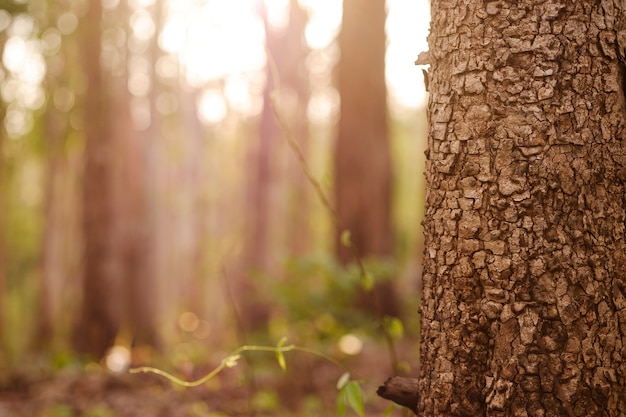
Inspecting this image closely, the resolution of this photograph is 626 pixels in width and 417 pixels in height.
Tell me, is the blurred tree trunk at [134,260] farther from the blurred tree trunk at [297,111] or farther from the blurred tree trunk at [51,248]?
the blurred tree trunk at [51,248]

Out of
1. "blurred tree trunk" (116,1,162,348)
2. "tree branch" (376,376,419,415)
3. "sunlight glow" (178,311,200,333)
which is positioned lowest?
"sunlight glow" (178,311,200,333)

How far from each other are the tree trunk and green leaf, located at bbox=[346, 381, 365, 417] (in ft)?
1.16

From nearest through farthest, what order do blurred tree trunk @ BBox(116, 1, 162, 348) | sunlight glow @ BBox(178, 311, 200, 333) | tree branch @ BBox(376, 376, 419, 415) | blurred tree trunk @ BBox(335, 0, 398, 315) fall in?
tree branch @ BBox(376, 376, 419, 415) → blurred tree trunk @ BBox(335, 0, 398, 315) → blurred tree trunk @ BBox(116, 1, 162, 348) → sunlight glow @ BBox(178, 311, 200, 333)

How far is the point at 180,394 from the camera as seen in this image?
5.73 m

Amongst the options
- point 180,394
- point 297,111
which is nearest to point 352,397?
point 180,394

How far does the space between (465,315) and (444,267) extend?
0.49ft

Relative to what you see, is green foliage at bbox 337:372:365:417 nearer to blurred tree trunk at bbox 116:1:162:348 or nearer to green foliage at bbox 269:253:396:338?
green foliage at bbox 269:253:396:338

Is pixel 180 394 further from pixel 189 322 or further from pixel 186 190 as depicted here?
pixel 186 190

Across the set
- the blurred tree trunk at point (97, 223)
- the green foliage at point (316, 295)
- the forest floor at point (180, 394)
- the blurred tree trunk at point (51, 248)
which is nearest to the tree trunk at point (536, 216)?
the forest floor at point (180, 394)

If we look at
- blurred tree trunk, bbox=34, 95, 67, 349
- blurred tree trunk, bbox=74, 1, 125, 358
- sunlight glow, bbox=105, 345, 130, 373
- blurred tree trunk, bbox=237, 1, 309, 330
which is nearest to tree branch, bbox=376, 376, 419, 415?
sunlight glow, bbox=105, 345, 130, 373

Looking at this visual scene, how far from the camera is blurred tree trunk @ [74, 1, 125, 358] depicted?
9938 millimetres

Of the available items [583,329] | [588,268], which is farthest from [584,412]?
[588,268]

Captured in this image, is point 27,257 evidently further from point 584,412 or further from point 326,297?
point 584,412

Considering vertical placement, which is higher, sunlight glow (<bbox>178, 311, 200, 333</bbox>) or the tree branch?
the tree branch
